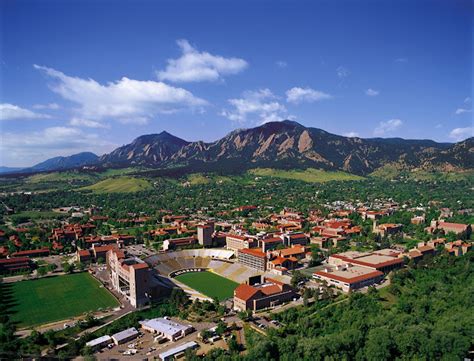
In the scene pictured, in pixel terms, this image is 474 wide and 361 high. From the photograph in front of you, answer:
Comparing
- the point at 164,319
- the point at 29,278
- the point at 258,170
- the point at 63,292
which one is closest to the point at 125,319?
the point at 164,319

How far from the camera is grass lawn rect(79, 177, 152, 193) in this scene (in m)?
107

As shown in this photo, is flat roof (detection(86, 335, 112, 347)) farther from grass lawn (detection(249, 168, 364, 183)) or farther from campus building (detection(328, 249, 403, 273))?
grass lawn (detection(249, 168, 364, 183))

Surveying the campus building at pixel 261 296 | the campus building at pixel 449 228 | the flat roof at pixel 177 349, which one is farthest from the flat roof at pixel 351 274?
the campus building at pixel 449 228

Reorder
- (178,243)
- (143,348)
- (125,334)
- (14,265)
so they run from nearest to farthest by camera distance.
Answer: (143,348) → (125,334) → (14,265) → (178,243)

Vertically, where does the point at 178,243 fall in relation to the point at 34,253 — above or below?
above

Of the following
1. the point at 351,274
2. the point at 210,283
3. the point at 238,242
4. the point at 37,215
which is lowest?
the point at 210,283

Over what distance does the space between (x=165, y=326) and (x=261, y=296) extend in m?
7.67

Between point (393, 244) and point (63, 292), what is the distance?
3908cm

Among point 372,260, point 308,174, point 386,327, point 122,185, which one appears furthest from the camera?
point 308,174

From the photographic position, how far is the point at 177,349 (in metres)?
20.7

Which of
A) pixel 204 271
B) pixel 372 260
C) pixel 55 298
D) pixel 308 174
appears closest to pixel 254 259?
pixel 204 271

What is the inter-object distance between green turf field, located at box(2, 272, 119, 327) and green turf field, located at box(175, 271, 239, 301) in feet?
23.6

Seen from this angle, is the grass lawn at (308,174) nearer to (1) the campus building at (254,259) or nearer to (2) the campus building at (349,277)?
(1) the campus building at (254,259)

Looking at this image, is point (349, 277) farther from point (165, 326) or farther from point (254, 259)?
point (165, 326)
